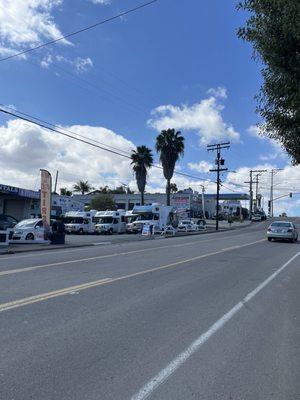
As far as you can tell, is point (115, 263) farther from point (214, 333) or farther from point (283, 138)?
point (214, 333)

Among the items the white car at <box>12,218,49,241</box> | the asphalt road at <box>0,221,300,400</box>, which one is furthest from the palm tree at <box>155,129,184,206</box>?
the asphalt road at <box>0,221,300,400</box>

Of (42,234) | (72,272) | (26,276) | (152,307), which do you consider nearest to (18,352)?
(152,307)

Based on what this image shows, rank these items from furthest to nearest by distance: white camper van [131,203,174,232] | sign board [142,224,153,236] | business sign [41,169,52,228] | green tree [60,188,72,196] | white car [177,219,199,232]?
green tree [60,188,72,196] → white car [177,219,199,232] → white camper van [131,203,174,232] → sign board [142,224,153,236] → business sign [41,169,52,228]

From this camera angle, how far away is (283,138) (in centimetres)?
1306

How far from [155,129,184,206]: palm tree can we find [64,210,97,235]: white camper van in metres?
13.6

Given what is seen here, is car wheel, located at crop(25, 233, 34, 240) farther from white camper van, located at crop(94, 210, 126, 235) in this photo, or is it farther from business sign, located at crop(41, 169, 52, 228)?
white camper van, located at crop(94, 210, 126, 235)

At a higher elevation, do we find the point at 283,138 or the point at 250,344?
the point at 283,138

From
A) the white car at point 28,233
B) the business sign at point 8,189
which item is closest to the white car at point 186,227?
the business sign at point 8,189

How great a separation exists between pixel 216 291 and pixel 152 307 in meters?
2.69

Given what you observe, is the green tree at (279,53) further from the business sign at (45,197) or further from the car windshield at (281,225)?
the car windshield at (281,225)

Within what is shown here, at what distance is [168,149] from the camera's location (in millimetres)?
59125

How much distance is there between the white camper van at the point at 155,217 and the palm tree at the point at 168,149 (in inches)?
405

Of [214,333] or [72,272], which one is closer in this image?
[214,333]

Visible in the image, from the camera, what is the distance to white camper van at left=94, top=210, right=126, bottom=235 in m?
47.4
